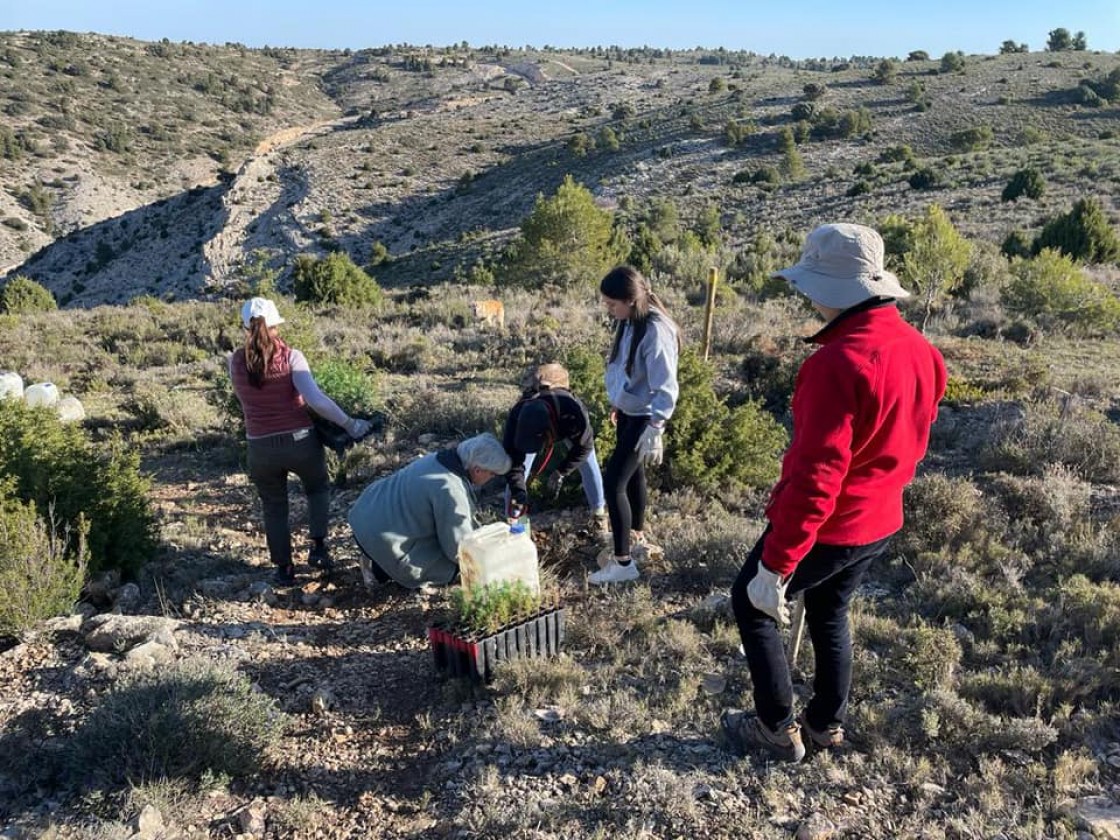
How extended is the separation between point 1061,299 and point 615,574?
9643mm

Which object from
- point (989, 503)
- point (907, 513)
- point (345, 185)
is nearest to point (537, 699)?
point (907, 513)

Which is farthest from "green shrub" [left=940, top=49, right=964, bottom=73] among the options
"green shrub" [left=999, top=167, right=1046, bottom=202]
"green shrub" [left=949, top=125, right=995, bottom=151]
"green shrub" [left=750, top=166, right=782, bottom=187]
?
"green shrub" [left=999, top=167, right=1046, bottom=202]

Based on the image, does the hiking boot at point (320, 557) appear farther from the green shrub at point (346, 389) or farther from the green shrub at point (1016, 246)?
the green shrub at point (1016, 246)

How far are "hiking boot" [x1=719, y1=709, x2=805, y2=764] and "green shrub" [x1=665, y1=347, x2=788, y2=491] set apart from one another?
2721 millimetres

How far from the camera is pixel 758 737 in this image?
2.83 metres

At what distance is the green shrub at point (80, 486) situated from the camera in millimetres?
4410

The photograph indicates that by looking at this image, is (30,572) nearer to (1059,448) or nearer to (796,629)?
(796,629)

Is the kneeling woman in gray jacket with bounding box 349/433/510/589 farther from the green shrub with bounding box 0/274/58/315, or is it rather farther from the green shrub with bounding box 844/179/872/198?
the green shrub with bounding box 844/179/872/198

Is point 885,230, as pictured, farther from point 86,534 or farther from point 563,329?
point 86,534

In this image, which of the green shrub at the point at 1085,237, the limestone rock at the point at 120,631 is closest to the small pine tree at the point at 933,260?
the green shrub at the point at 1085,237

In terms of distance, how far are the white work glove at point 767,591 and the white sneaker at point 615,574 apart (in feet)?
6.13

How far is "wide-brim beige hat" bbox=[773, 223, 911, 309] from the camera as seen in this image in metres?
2.23

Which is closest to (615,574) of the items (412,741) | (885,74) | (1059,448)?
(412,741)

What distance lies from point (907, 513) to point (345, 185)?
1816 inches
